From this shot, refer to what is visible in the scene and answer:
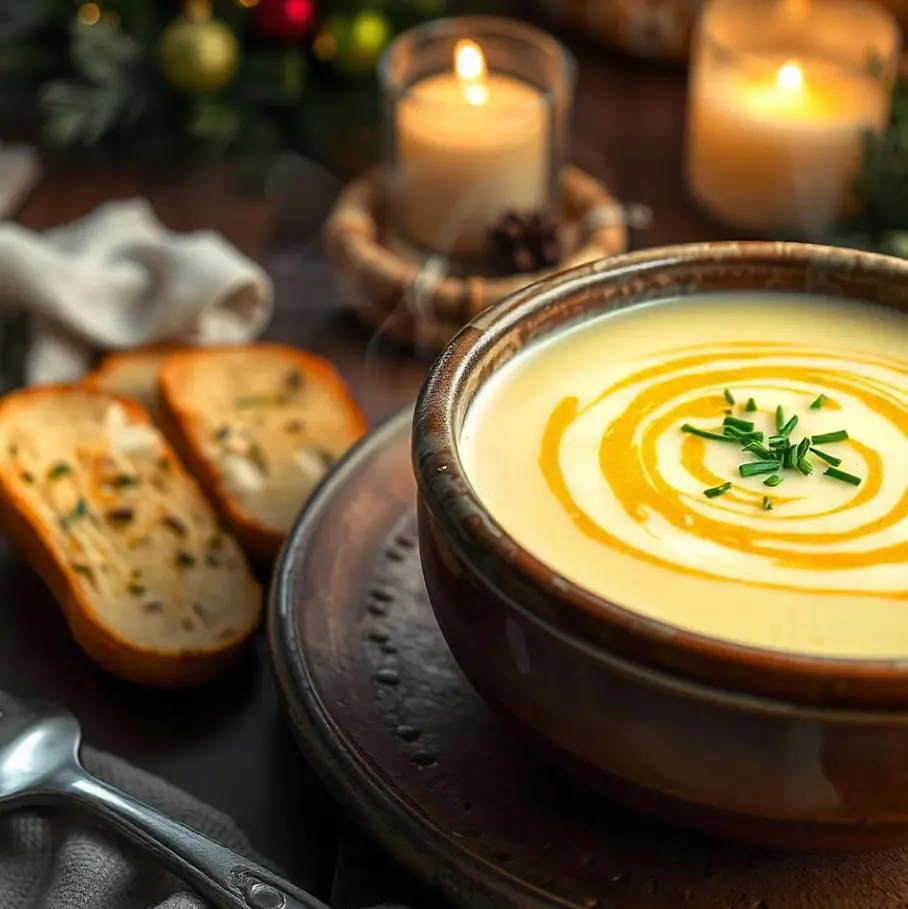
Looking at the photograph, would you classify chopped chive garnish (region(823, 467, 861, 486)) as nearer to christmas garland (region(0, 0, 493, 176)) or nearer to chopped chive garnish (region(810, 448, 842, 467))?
chopped chive garnish (region(810, 448, 842, 467))

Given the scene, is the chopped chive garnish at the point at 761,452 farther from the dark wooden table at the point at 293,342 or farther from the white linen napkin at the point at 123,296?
the white linen napkin at the point at 123,296

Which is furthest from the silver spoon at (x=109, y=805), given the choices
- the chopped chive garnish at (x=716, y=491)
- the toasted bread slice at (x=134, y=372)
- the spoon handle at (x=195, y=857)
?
the toasted bread slice at (x=134, y=372)

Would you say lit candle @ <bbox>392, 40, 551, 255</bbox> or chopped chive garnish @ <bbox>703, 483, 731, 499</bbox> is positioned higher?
chopped chive garnish @ <bbox>703, 483, 731, 499</bbox>

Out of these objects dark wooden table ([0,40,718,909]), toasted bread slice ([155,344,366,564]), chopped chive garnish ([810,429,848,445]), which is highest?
chopped chive garnish ([810,429,848,445])

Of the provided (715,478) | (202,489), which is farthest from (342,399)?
(715,478)

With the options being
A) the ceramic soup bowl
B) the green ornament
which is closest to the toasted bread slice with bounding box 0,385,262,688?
the ceramic soup bowl

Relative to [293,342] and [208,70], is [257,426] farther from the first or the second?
[208,70]
